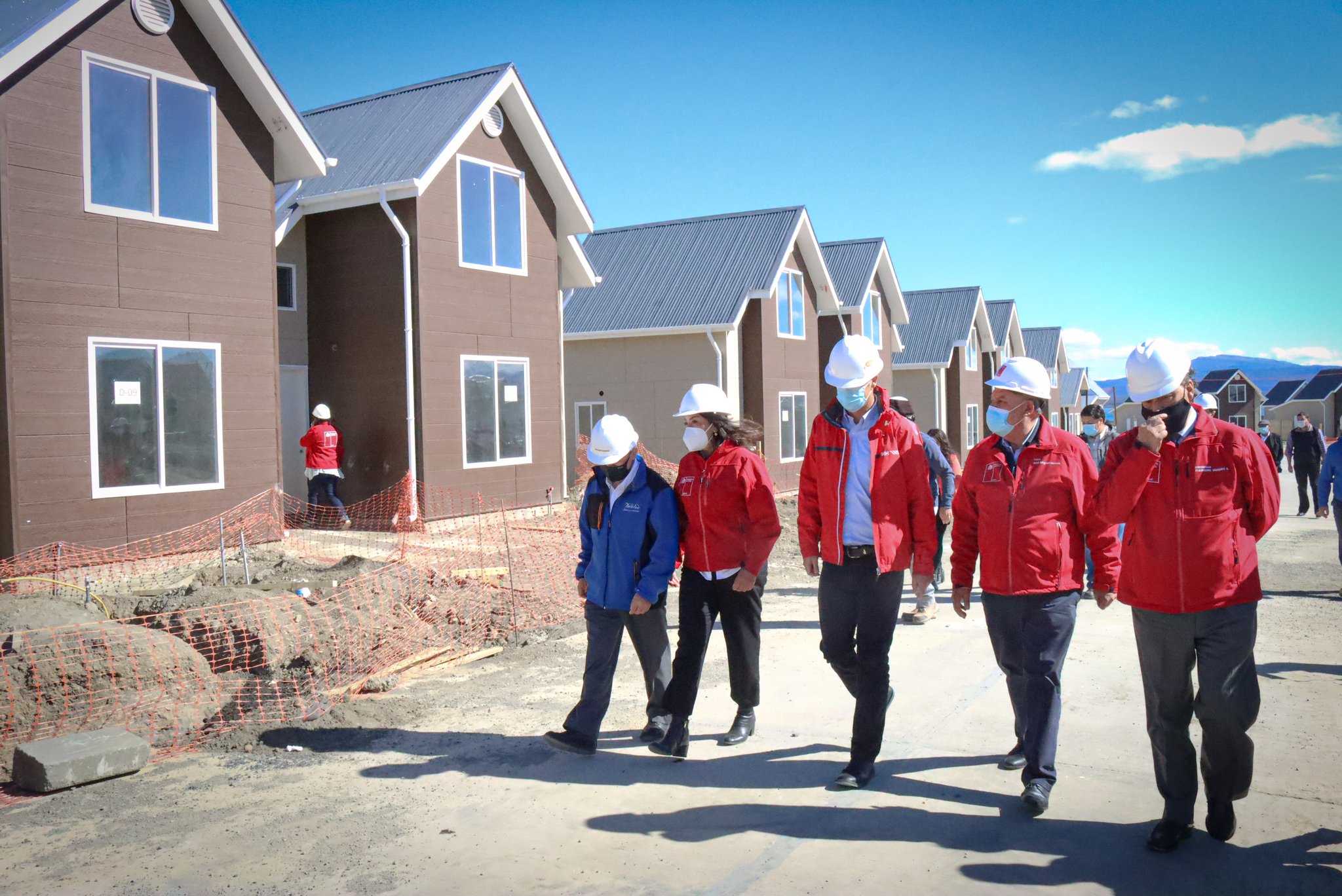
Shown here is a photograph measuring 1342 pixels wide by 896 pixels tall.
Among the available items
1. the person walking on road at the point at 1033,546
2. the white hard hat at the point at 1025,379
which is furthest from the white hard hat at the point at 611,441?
the white hard hat at the point at 1025,379

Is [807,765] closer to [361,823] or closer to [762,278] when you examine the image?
[361,823]

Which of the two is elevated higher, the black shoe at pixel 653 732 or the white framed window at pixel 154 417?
the white framed window at pixel 154 417

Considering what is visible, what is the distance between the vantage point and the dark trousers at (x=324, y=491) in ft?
47.3

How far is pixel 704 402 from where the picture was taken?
5.66m

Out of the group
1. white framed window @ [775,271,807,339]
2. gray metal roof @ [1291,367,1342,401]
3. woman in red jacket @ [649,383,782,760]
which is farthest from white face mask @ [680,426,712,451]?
gray metal roof @ [1291,367,1342,401]

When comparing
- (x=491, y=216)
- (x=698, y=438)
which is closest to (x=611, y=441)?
(x=698, y=438)

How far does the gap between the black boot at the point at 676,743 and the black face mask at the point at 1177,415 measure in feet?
9.05

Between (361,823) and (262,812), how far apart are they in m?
0.52

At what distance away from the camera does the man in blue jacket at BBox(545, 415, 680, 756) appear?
5.44 m

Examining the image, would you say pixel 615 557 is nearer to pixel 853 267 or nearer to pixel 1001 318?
pixel 853 267

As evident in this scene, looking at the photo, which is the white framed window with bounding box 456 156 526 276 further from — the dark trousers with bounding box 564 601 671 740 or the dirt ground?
the dark trousers with bounding box 564 601 671 740

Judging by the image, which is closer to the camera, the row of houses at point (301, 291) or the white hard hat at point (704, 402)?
the white hard hat at point (704, 402)

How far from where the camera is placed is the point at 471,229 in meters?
16.2

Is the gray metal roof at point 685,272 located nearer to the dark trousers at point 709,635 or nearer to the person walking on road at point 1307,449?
the person walking on road at point 1307,449
